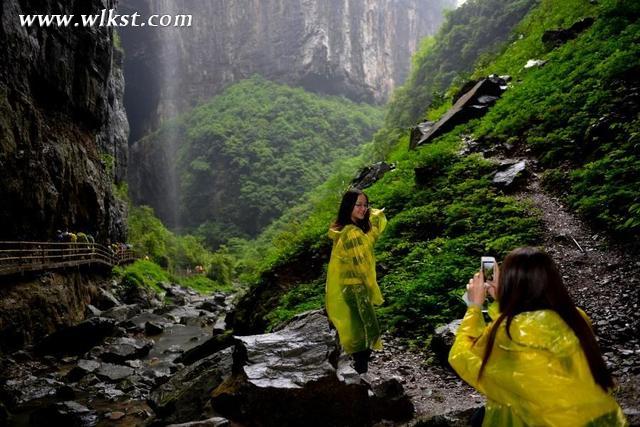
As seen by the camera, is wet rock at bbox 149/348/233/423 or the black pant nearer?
the black pant

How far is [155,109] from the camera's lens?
7388cm

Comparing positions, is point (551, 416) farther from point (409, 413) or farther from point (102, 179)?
point (102, 179)

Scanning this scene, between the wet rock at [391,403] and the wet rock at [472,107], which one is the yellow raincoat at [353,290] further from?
the wet rock at [472,107]

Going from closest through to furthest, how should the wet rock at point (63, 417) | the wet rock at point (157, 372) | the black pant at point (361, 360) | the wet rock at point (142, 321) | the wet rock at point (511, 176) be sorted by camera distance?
the black pant at point (361, 360), the wet rock at point (63, 417), the wet rock at point (511, 176), the wet rock at point (157, 372), the wet rock at point (142, 321)

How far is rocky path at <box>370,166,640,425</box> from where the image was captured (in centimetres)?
385

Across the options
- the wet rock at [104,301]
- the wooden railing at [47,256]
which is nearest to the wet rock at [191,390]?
the wooden railing at [47,256]

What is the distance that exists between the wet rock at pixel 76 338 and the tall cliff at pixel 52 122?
14.5 ft

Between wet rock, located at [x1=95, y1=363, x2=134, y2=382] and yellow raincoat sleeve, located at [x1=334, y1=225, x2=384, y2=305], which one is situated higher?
yellow raincoat sleeve, located at [x1=334, y1=225, x2=384, y2=305]

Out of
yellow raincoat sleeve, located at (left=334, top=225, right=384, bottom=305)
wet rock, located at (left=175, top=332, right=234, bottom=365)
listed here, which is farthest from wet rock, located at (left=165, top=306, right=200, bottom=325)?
yellow raincoat sleeve, located at (left=334, top=225, right=384, bottom=305)

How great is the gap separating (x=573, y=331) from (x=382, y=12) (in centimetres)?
11404

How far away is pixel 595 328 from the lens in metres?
4.68

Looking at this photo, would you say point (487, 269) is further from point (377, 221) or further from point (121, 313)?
point (121, 313)

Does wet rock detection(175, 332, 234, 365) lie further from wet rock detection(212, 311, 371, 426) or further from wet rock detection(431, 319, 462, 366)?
wet rock detection(431, 319, 462, 366)

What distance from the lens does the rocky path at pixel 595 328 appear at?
3.85 metres
